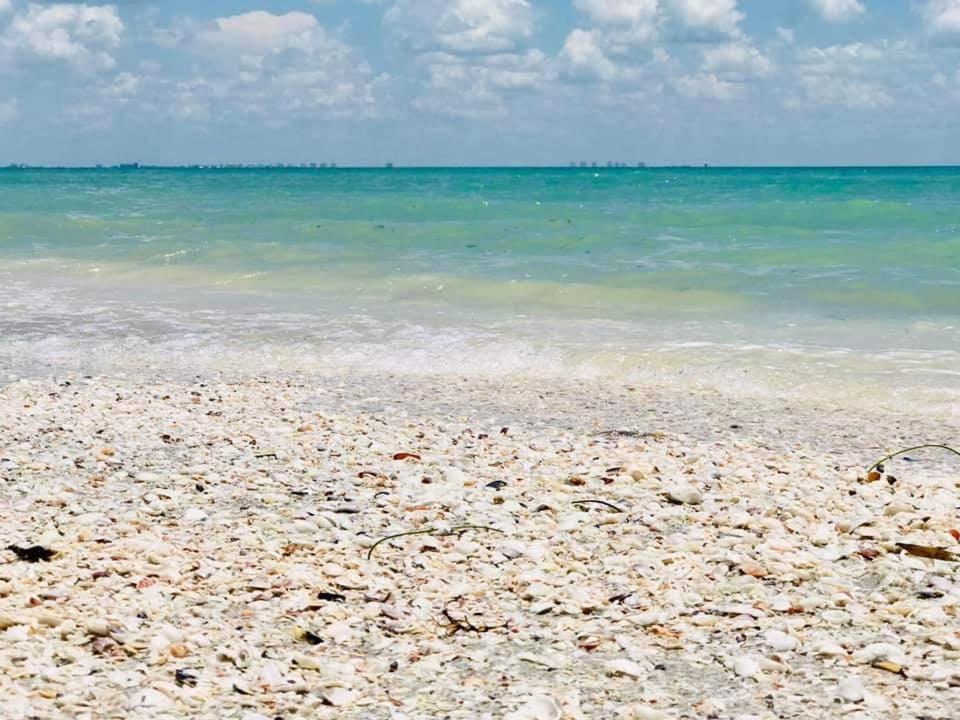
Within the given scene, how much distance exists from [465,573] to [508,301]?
1233cm

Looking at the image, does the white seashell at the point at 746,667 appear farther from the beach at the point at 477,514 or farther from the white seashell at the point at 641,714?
the white seashell at the point at 641,714

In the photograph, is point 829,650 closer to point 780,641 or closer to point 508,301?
point 780,641

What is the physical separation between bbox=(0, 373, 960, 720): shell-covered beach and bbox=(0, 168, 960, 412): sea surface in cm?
348

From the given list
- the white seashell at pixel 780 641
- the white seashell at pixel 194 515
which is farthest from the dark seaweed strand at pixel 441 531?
the white seashell at pixel 780 641

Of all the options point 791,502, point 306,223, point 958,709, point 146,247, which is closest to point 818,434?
point 791,502

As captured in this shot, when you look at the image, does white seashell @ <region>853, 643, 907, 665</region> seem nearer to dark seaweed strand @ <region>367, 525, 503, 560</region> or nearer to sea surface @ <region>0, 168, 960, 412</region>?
dark seaweed strand @ <region>367, 525, 503, 560</region>

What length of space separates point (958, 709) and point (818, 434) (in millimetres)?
5205

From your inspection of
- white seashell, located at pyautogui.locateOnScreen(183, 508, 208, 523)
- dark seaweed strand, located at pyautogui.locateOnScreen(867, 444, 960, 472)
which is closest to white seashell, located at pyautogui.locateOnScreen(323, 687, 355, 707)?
white seashell, located at pyautogui.locateOnScreen(183, 508, 208, 523)

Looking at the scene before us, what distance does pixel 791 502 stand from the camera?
634 cm

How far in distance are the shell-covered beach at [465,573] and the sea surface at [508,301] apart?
11.4 ft

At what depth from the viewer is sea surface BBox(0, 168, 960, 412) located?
39.9 feet

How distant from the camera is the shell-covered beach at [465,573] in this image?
4.07m

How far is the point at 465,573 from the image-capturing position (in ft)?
17.3

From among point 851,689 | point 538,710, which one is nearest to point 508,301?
point 851,689
